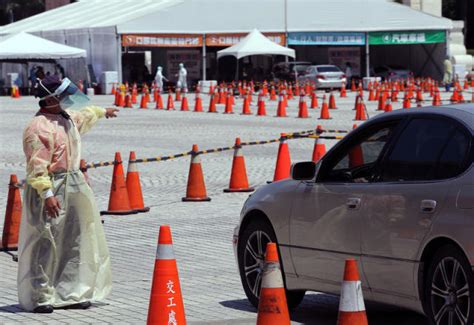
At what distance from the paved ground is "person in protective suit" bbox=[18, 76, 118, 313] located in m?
0.18

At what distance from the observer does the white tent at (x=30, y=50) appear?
51719 mm

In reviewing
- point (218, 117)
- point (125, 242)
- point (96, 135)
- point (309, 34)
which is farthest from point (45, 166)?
point (309, 34)

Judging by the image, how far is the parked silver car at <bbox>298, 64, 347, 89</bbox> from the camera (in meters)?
57.6

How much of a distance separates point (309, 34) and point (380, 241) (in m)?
54.5

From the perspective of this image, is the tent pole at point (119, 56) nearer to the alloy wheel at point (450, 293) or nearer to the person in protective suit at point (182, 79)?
the person in protective suit at point (182, 79)

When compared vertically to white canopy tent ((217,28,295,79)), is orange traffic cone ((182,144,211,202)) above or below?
below

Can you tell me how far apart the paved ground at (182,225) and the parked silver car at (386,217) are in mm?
386

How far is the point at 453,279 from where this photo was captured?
697 cm

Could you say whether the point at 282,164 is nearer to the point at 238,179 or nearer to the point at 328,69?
the point at 238,179

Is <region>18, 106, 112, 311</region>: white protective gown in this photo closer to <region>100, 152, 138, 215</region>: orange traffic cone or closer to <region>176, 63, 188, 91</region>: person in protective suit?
<region>100, 152, 138, 215</region>: orange traffic cone

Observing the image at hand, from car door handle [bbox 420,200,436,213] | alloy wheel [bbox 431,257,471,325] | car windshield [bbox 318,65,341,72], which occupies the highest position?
car door handle [bbox 420,200,436,213]

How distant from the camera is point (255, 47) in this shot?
55781 mm

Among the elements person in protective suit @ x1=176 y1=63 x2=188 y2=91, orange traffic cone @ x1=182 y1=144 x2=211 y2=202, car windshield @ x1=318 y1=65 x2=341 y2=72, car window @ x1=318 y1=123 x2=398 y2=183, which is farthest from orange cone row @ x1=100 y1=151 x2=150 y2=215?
car windshield @ x1=318 y1=65 x2=341 y2=72

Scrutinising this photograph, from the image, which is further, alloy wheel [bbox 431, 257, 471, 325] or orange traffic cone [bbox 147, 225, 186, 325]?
orange traffic cone [bbox 147, 225, 186, 325]
